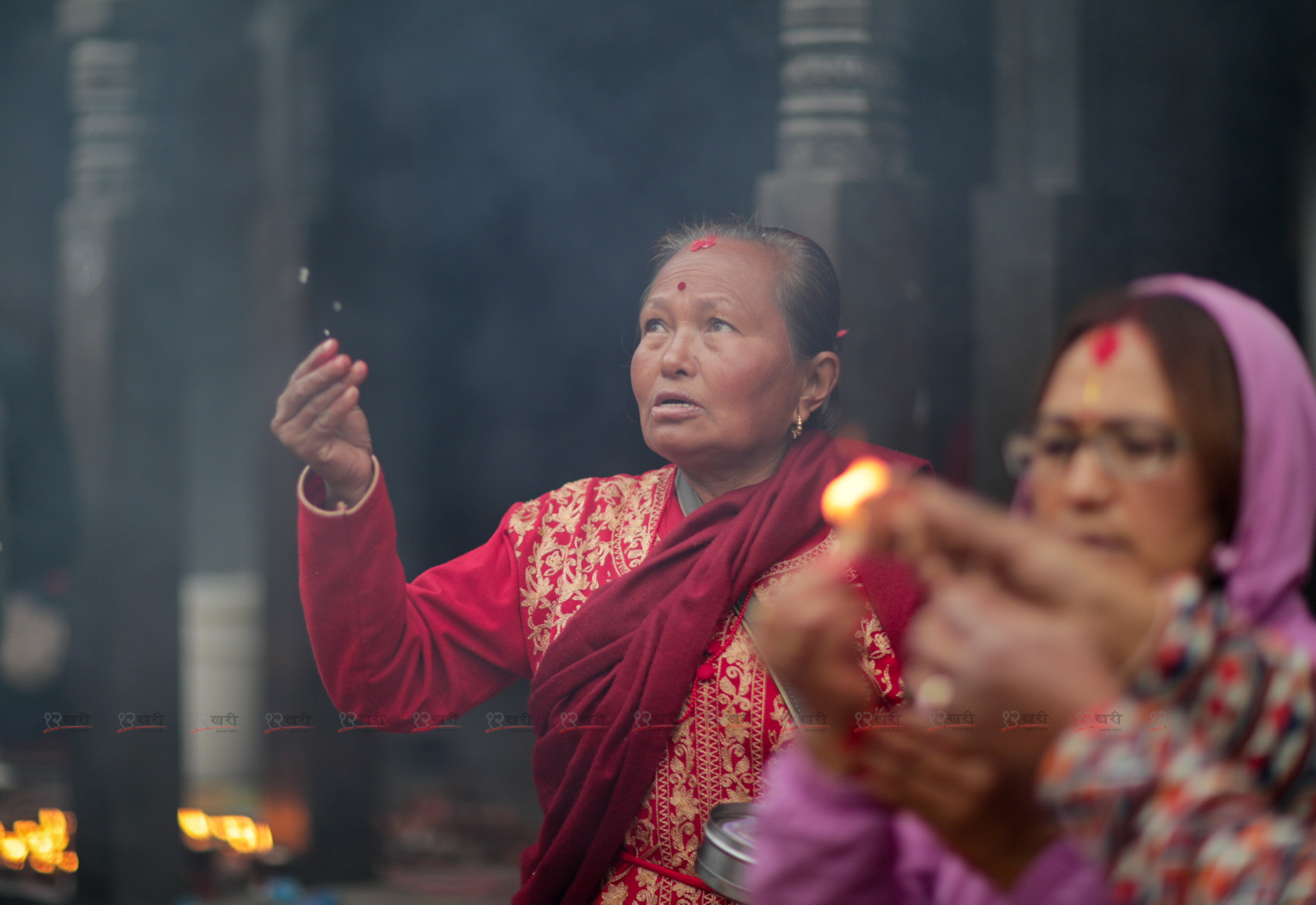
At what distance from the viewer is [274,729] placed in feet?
8.50

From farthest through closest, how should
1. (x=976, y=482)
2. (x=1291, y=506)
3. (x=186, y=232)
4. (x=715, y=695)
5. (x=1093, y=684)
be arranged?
1. (x=186, y=232)
2. (x=976, y=482)
3. (x=715, y=695)
4. (x=1291, y=506)
5. (x=1093, y=684)

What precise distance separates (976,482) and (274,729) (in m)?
1.65

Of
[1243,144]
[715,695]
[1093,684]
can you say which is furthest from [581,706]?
[1243,144]

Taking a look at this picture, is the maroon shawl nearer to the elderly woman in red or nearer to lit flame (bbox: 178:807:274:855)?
the elderly woman in red

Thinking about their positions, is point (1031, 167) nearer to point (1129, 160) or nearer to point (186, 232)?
point (1129, 160)

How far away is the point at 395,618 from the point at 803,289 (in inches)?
35.9

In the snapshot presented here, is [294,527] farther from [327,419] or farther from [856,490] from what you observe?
[856,490]

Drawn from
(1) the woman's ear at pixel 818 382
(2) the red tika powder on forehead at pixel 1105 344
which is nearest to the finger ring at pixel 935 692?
(2) the red tika powder on forehead at pixel 1105 344

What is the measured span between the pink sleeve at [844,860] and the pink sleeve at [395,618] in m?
0.95

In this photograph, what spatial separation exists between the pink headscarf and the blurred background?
1.05 m

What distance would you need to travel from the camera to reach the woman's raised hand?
1.93m

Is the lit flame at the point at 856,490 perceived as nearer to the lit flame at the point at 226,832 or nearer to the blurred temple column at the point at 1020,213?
the blurred temple column at the point at 1020,213

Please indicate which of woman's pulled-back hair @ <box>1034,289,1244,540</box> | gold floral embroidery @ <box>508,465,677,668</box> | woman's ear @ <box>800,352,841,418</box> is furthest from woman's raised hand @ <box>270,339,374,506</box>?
woman's pulled-back hair @ <box>1034,289,1244,540</box>

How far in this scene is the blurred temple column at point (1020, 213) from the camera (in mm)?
2400
